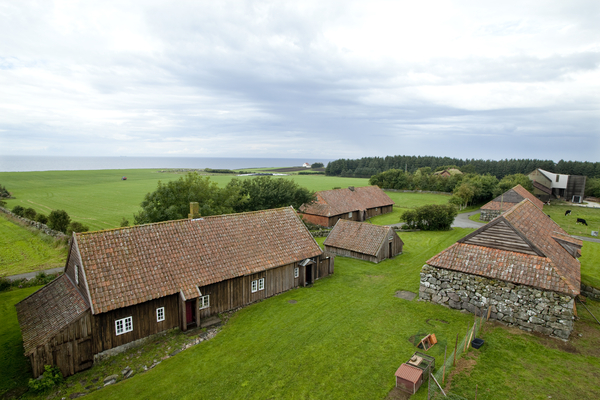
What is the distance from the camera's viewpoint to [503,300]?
59.3 feet

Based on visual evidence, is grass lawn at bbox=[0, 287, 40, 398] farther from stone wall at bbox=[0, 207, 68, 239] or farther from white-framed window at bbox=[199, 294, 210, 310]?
stone wall at bbox=[0, 207, 68, 239]

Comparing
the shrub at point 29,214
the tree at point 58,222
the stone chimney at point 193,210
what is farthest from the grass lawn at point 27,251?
the stone chimney at point 193,210

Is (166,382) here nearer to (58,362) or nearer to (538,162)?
(58,362)

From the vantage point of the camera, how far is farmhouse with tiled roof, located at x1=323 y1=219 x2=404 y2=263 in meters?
31.1

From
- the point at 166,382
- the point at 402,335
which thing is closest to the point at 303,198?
the point at 402,335

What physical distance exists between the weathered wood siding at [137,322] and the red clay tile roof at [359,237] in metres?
19.3

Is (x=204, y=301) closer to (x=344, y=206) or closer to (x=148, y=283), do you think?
(x=148, y=283)

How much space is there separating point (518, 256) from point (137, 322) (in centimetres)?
2280

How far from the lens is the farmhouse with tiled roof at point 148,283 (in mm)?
15062

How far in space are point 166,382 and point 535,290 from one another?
19962 mm

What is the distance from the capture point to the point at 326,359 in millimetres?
15234

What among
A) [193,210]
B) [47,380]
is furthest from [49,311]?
[193,210]

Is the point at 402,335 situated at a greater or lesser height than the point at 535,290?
lesser

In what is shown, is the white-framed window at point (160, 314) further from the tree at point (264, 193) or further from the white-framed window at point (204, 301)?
the tree at point (264, 193)
